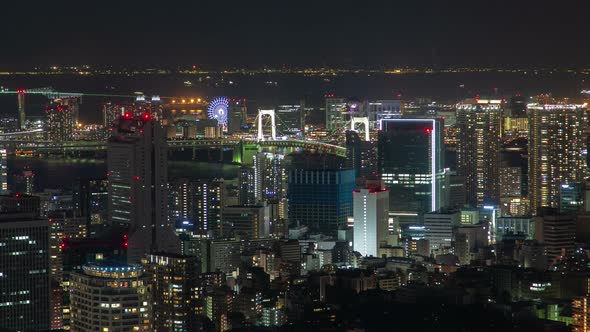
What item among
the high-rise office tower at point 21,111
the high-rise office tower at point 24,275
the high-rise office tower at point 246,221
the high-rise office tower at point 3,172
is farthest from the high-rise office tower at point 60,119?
the high-rise office tower at point 24,275

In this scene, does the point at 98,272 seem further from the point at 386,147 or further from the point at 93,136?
the point at 93,136

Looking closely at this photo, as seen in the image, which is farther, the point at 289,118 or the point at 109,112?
the point at 289,118

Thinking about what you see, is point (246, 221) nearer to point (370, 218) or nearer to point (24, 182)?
point (370, 218)

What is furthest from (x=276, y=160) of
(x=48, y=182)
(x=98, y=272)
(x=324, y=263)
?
(x=98, y=272)

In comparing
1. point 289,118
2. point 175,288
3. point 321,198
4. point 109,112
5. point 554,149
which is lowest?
point 175,288

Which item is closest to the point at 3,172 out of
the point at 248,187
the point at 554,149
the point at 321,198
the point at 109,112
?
the point at 248,187

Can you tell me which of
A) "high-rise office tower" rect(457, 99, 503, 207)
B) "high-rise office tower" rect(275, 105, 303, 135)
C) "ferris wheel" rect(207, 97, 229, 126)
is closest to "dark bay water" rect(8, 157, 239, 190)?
"high-rise office tower" rect(275, 105, 303, 135)
